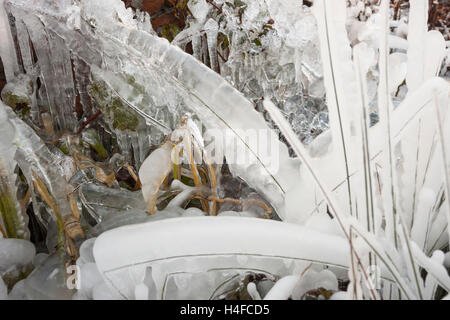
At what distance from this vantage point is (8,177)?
0.48m

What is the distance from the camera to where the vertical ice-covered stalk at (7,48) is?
0.62 metres

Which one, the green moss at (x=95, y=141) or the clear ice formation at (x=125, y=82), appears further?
the green moss at (x=95, y=141)

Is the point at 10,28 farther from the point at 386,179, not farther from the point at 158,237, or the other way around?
the point at 386,179

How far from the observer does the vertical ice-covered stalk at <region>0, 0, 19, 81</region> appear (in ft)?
2.04

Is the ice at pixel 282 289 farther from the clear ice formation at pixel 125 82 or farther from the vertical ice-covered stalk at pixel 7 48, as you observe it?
the vertical ice-covered stalk at pixel 7 48

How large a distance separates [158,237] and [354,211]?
186 mm

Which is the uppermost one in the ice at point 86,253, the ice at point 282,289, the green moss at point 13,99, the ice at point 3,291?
the green moss at point 13,99

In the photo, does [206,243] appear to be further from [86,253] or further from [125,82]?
[125,82]

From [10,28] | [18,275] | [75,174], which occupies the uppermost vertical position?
[10,28]

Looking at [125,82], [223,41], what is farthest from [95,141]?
[223,41]

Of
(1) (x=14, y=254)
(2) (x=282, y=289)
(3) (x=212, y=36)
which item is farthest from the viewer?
(3) (x=212, y=36)

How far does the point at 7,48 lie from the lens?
0.65m

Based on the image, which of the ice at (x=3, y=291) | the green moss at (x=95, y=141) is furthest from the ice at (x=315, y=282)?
the green moss at (x=95, y=141)
